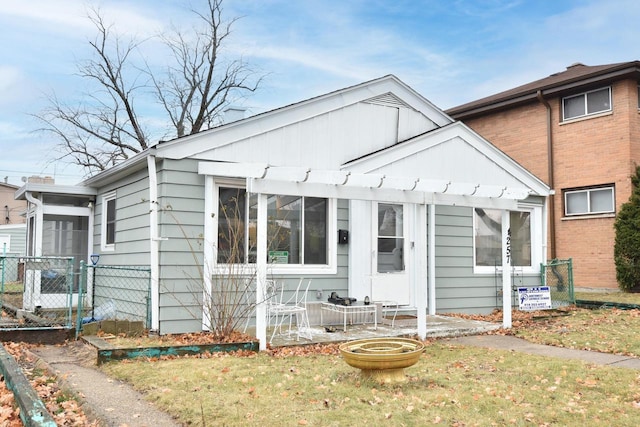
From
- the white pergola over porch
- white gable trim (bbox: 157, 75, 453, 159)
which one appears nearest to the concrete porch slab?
the white pergola over porch

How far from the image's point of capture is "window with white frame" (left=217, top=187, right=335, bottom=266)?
9.19 meters

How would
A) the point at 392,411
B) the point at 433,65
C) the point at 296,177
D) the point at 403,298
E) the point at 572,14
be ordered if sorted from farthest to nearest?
1. the point at 433,65
2. the point at 572,14
3. the point at 403,298
4. the point at 296,177
5. the point at 392,411

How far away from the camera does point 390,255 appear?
34.9ft

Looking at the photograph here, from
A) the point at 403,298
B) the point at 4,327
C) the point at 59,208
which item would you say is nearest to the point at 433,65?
the point at 403,298

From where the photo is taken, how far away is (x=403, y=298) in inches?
421

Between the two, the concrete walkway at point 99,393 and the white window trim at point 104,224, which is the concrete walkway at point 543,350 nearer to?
the concrete walkway at point 99,393

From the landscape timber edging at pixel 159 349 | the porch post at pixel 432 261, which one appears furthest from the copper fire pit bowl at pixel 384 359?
the porch post at pixel 432 261

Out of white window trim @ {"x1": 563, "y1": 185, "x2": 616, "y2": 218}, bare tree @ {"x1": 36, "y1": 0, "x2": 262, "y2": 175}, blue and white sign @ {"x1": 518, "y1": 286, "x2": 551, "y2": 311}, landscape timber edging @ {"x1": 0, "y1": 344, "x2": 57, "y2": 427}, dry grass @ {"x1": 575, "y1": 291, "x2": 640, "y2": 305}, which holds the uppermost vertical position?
bare tree @ {"x1": 36, "y1": 0, "x2": 262, "y2": 175}

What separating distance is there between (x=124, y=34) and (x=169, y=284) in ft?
70.2

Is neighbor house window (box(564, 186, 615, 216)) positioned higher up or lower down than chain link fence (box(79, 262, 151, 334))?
higher up

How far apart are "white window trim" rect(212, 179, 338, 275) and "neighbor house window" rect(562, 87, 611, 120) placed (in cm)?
1033

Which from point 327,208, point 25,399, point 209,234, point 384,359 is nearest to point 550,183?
point 327,208

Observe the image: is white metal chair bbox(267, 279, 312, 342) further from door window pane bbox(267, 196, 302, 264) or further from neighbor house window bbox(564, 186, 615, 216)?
neighbor house window bbox(564, 186, 615, 216)

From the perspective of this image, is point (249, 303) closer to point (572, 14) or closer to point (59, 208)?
point (59, 208)
